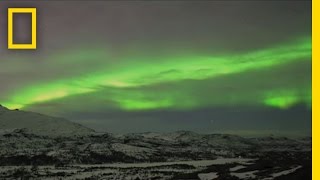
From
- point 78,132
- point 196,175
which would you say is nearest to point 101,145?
point 78,132

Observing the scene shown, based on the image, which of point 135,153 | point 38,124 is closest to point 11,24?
point 38,124

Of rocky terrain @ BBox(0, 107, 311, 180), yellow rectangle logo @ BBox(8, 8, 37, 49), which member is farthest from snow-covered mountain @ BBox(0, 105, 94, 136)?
yellow rectangle logo @ BBox(8, 8, 37, 49)

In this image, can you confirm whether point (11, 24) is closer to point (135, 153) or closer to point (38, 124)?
point (38, 124)

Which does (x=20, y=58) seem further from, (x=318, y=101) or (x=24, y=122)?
(x=318, y=101)

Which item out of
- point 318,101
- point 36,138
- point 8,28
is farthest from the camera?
point 36,138

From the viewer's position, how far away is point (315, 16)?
645 cm

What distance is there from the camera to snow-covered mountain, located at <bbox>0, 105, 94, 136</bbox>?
6.86m

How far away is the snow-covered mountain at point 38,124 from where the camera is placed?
6855 mm

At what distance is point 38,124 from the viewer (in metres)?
7.00

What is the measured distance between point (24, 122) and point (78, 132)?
0.91 m

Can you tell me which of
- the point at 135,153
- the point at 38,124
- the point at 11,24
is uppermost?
the point at 11,24

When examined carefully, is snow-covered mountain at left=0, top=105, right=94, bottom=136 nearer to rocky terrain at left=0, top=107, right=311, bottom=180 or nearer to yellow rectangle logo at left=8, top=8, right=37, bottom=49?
rocky terrain at left=0, top=107, right=311, bottom=180

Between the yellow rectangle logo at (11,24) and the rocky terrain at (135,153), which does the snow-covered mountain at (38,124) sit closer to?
the rocky terrain at (135,153)

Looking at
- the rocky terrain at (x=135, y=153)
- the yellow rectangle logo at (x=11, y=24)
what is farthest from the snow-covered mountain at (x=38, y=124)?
the yellow rectangle logo at (x=11, y=24)
